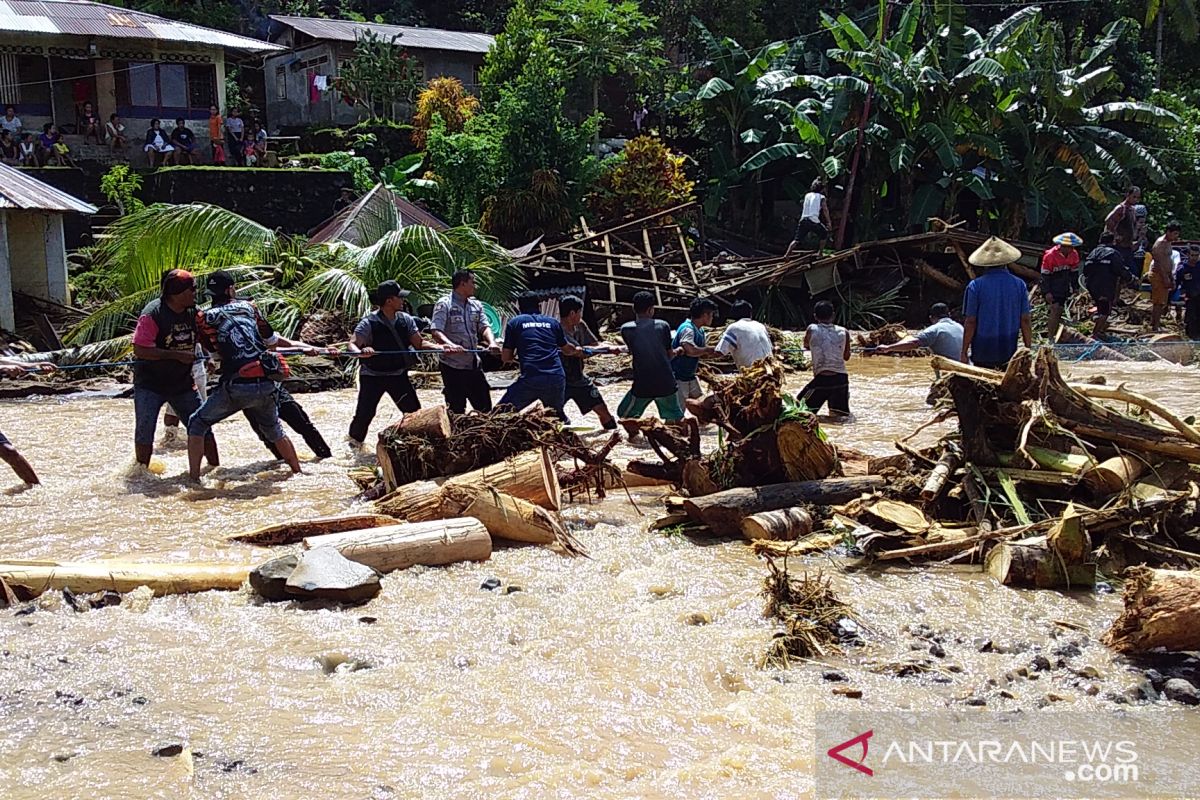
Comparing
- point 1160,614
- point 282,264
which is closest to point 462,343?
point 1160,614

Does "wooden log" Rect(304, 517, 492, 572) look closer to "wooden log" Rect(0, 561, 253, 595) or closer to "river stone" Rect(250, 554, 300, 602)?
"river stone" Rect(250, 554, 300, 602)

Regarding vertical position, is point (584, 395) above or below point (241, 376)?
below

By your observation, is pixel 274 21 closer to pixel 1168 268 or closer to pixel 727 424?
pixel 1168 268

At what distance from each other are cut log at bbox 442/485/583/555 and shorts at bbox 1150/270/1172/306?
47.5ft

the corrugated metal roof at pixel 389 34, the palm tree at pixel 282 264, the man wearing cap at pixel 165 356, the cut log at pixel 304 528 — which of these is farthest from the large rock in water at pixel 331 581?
the corrugated metal roof at pixel 389 34

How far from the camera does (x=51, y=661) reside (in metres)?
4.71

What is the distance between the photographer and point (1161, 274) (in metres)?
17.2

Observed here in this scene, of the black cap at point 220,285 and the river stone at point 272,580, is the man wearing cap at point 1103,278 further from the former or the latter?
the river stone at point 272,580

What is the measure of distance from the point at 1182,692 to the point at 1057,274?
13200 millimetres

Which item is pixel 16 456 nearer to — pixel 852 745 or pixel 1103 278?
pixel 852 745

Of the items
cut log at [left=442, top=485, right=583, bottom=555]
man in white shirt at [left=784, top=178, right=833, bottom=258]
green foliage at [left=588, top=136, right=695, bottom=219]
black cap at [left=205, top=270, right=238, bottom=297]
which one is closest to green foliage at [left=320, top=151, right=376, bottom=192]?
green foliage at [left=588, top=136, right=695, bottom=219]

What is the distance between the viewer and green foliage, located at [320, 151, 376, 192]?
80.3 feet

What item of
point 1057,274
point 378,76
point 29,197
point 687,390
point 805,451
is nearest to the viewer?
point 805,451

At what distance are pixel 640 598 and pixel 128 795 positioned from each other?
2.68 meters
